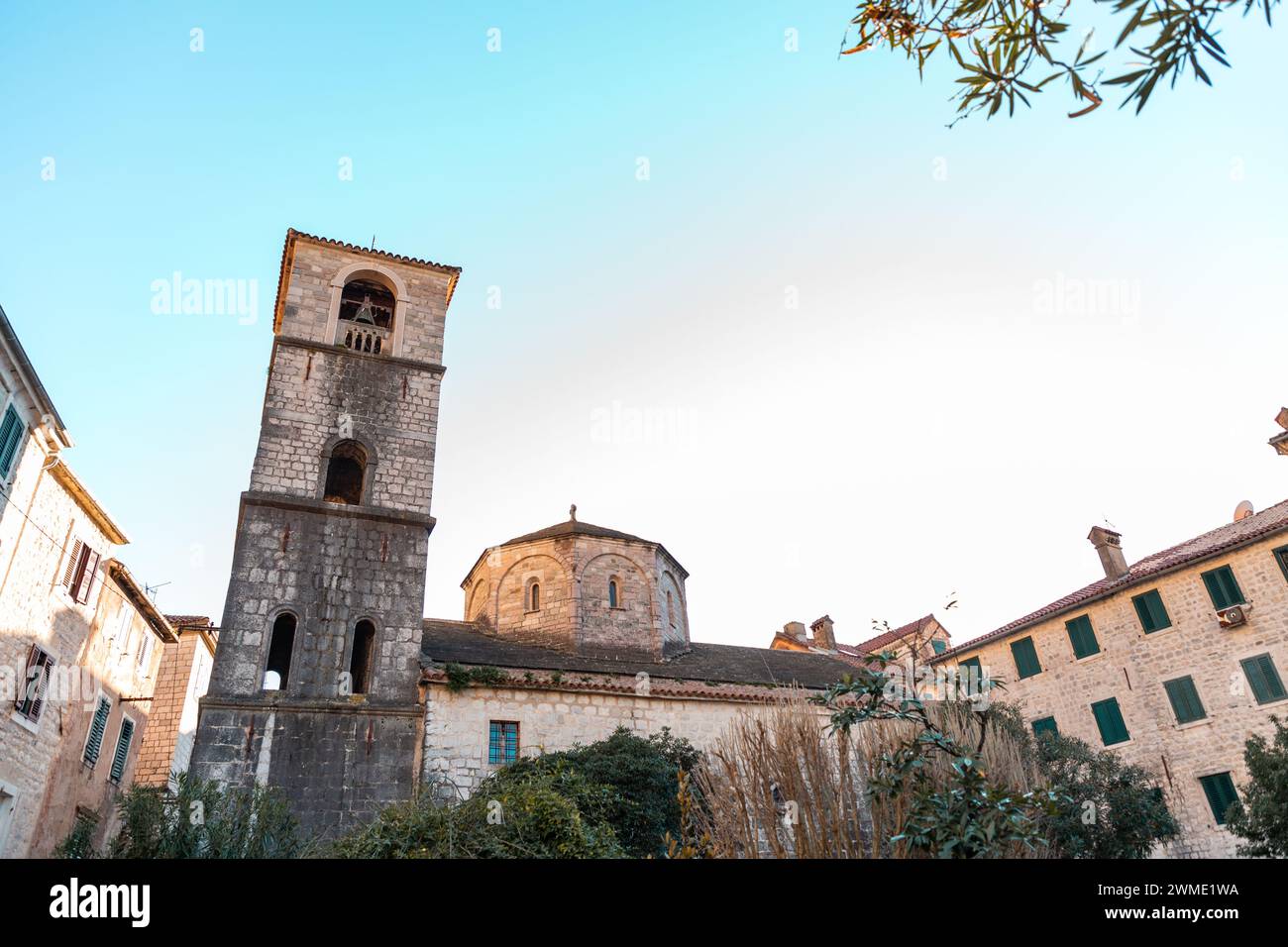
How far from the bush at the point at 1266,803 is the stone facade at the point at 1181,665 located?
17.8 ft

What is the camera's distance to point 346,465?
20.6 meters

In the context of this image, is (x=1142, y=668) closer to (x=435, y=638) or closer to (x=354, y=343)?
(x=435, y=638)

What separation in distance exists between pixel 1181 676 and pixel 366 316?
23878mm

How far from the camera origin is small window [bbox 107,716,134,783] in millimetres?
21484

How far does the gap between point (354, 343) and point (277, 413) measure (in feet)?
9.67

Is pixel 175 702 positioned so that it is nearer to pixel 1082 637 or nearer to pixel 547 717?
pixel 547 717

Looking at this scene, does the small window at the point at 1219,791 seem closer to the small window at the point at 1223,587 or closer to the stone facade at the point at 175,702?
the small window at the point at 1223,587

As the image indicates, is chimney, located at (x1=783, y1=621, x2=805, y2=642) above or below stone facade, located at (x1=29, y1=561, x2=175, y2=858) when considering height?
above

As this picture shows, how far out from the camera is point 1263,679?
21797 mm

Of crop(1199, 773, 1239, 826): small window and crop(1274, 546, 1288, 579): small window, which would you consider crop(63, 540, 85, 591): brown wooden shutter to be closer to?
crop(1199, 773, 1239, 826): small window

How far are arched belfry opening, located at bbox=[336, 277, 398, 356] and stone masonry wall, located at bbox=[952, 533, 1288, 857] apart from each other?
21627 mm

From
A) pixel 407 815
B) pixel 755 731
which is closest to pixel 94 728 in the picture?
pixel 407 815

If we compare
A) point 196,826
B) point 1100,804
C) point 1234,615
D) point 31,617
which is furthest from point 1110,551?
point 31,617

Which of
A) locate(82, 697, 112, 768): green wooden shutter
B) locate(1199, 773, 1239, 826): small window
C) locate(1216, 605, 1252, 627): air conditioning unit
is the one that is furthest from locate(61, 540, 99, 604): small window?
locate(1216, 605, 1252, 627): air conditioning unit
